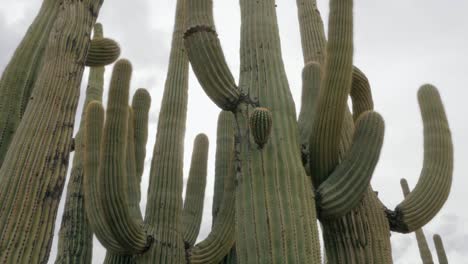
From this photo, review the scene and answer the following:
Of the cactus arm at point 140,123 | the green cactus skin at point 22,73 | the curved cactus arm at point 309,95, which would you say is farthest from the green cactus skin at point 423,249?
the green cactus skin at point 22,73

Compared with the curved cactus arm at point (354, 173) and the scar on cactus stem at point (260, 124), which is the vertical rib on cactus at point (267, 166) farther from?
the curved cactus arm at point (354, 173)

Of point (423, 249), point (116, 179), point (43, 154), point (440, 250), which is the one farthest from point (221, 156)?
point (440, 250)

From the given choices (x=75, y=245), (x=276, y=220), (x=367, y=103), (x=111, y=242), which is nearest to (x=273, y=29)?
(x=367, y=103)

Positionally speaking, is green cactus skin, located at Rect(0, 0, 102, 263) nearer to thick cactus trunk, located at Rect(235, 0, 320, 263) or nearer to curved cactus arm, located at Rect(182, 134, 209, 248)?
thick cactus trunk, located at Rect(235, 0, 320, 263)

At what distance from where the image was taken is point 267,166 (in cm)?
343

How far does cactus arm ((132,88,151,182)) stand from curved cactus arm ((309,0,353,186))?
2928 millimetres

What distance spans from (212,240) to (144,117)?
6.00 ft

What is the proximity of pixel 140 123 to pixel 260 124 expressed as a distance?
10.2 ft

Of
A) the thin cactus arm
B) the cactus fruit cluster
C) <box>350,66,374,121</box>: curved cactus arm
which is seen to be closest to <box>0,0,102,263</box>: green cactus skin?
the cactus fruit cluster

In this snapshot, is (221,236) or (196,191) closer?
(221,236)

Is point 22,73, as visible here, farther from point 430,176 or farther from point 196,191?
point 430,176

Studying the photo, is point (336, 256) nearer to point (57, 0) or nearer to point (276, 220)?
point (276, 220)

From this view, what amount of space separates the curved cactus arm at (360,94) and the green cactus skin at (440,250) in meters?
9.63

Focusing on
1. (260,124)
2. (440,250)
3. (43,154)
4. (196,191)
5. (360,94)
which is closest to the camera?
(260,124)
